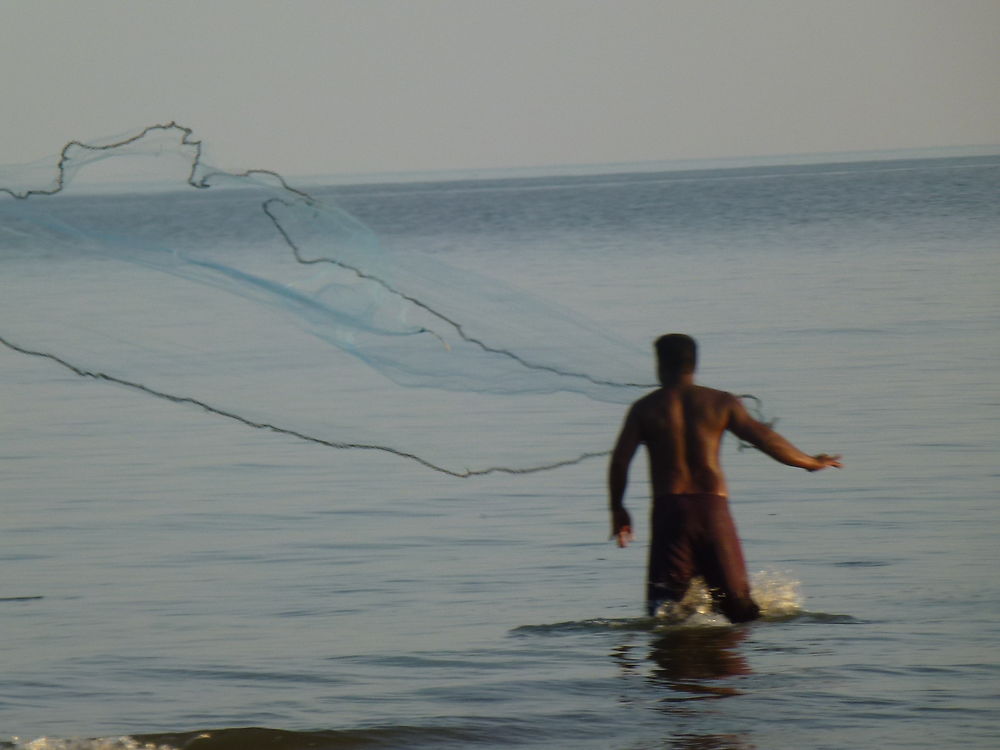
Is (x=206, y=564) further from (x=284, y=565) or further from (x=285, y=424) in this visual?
(x=285, y=424)

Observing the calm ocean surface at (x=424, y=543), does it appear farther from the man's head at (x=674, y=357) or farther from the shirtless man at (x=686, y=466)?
the man's head at (x=674, y=357)

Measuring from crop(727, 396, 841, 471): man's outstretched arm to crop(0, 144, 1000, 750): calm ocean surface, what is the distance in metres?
0.88

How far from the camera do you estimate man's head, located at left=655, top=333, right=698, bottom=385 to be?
876cm

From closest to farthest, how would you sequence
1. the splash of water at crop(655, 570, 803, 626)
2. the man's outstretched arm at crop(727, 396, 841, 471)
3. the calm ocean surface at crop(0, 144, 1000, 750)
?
the calm ocean surface at crop(0, 144, 1000, 750), the man's outstretched arm at crop(727, 396, 841, 471), the splash of water at crop(655, 570, 803, 626)

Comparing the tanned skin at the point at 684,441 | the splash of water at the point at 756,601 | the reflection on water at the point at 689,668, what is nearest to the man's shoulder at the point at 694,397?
the tanned skin at the point at 684,441

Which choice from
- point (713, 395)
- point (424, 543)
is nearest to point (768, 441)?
point (713, 395)

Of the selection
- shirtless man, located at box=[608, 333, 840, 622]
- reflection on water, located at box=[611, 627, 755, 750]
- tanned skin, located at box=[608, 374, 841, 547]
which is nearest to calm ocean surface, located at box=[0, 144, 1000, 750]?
reflection on water, located at box=[611, 627, 755, 750]

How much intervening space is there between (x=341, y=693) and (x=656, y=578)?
1.59 m

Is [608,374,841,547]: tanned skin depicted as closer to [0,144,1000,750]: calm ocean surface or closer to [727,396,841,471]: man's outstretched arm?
[727,396,841,471]: man's outstretched arm

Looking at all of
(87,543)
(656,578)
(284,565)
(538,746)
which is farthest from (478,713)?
(87,543)

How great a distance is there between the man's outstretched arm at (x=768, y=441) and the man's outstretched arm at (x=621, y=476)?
1.51 ft

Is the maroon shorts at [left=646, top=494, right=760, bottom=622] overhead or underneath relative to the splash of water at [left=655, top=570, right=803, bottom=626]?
overhead

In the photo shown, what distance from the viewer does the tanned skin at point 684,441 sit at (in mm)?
8711

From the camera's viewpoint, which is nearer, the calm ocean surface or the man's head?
the calm ocean surface
